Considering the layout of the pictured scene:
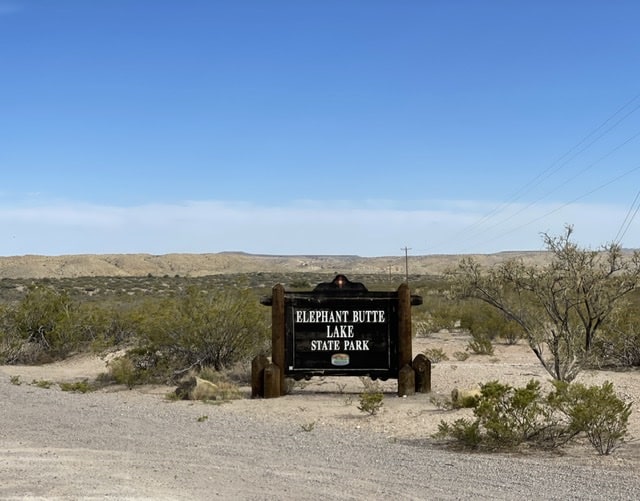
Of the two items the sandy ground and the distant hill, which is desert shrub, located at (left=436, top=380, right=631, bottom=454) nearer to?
the sandy ground

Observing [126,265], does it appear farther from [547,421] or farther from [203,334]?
[547,421]

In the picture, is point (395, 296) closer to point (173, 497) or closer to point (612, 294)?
point (612, 294)

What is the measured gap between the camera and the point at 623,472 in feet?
26.5

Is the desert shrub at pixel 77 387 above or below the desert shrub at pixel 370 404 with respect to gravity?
below

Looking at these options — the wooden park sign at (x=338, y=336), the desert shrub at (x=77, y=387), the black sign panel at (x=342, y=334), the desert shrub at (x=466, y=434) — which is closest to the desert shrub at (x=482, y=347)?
the wooden park sign at (x=338, y=336)

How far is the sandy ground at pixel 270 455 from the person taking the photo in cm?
728

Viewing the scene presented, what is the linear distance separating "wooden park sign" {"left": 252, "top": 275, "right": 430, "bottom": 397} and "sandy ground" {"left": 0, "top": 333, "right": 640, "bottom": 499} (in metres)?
0.50

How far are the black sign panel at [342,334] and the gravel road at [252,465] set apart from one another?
2353 millimetres

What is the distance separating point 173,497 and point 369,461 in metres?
2.58

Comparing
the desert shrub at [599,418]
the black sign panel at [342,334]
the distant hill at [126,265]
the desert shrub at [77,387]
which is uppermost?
the distant hill at [126,265]

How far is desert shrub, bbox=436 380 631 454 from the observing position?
29.8 feet

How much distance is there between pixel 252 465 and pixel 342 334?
575 cm

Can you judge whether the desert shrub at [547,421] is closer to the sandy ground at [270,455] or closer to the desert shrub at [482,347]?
the sandy ground at [270,455]

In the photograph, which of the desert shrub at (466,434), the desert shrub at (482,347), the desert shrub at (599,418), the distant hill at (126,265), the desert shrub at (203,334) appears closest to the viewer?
the desert shrub at (599,418)
